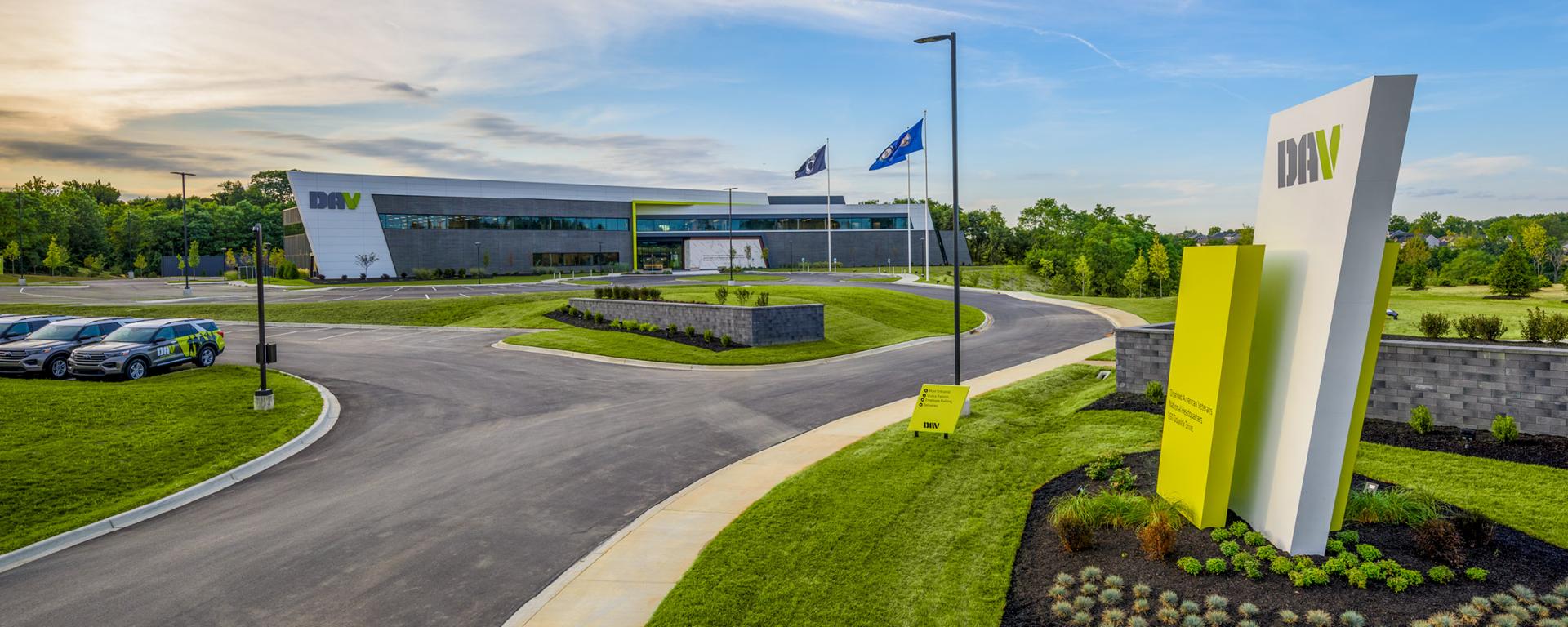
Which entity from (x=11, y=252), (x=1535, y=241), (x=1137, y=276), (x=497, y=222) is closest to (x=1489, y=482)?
(x=1535, y=241)

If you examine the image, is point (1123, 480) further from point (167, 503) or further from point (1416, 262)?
point (1416, 262)

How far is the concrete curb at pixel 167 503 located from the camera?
11102 mm

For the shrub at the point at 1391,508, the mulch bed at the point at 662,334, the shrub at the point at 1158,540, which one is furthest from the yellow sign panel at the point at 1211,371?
the mulch bed at the point at 662,334

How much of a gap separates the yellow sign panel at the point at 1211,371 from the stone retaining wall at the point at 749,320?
846 inches

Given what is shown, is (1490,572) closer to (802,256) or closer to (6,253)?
(802,256)

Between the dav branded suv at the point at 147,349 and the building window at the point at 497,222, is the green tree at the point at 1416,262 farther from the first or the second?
the building window at the point at 497,222

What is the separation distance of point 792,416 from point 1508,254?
39759 mm

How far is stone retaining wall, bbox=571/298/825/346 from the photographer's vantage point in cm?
3072

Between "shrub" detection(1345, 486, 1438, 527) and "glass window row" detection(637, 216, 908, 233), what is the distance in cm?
9202

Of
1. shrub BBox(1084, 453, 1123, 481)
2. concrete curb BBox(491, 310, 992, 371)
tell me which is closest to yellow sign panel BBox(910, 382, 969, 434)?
shrub BBox(1084, 453, 1123, 481)

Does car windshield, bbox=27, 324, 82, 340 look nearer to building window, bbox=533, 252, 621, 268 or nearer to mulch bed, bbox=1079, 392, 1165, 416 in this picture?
mulch bed, bbox=1079, 392, 1165, 416

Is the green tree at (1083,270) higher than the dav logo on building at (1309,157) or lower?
lower

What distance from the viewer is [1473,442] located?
12383 mm

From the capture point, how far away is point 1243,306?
8.91 metres
